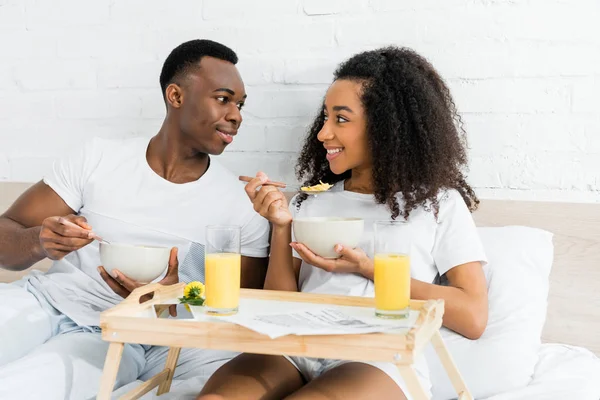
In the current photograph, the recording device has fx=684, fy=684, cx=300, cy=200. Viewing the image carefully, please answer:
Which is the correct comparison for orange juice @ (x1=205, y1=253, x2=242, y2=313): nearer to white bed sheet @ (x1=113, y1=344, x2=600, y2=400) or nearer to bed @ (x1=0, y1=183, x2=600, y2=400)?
white bed sheet @ (x1=113, y1=344, x2=600, y2=400)

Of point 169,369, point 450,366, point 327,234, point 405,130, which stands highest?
point 405,130

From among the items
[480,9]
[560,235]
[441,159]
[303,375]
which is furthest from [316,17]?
[303,375]

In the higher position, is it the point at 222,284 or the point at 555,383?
the point at 222,284

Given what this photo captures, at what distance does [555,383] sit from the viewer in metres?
1.46

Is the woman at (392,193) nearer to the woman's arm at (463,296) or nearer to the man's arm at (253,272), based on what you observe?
the woman's arm at (463,296)

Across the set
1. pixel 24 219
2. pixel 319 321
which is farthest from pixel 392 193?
pixel 24 219

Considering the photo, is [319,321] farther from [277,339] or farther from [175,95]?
[175,95]

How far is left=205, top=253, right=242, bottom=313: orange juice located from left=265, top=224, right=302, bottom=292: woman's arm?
0.31 m

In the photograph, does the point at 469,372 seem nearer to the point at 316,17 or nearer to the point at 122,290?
the point at 122,290

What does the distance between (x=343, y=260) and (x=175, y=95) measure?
2.62 ft

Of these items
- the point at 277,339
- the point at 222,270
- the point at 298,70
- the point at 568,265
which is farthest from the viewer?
the point at 298,70

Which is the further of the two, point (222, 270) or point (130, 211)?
point (130, 211)

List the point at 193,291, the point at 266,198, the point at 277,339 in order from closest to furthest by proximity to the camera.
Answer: the point at 277,339
the point at 193,291
the point at 266,198

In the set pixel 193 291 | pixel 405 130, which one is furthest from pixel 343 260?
pixel 405 130
